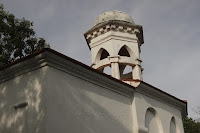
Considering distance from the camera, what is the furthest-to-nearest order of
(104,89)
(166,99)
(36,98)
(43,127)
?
(166,99) < (104,89) < (36,98) < (43,127)

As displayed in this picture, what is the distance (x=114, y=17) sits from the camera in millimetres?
14203

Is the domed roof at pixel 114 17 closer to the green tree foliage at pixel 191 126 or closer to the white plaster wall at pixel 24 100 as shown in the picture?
the white plaster wall at pixel 24 100

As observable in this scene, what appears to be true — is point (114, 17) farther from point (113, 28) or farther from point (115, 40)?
point (115, 40)

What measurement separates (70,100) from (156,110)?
17.8 feet

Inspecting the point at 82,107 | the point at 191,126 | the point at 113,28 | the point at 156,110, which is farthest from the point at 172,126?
the point at 191,126

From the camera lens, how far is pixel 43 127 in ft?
23.5

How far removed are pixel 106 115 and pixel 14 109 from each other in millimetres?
3262

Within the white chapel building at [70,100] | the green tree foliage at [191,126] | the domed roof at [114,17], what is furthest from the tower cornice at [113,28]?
the green tree foliage at [191,126]

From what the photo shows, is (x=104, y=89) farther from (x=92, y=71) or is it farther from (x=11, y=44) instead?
(x=11, y=44)

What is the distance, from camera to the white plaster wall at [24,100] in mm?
7513

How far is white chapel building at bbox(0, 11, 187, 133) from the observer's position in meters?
7.68

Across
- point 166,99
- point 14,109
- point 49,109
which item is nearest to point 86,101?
point 49,109

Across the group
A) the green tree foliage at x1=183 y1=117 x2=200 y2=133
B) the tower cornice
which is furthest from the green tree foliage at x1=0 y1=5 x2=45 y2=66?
the green tree foliage at x1=183 y1=117 x2=200 y2=133

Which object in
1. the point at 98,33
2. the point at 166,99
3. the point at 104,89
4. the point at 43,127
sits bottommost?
the point at 43,127
